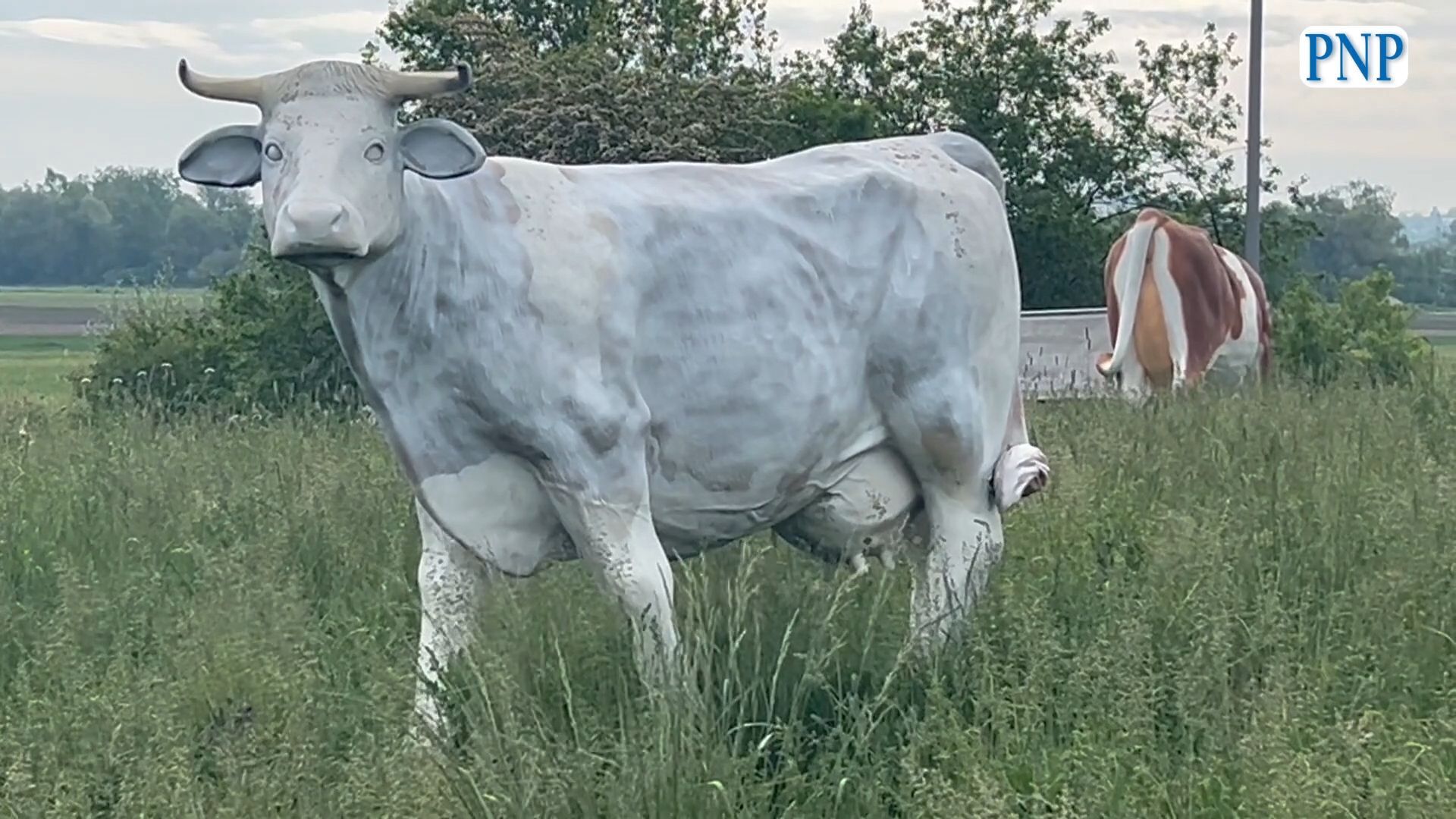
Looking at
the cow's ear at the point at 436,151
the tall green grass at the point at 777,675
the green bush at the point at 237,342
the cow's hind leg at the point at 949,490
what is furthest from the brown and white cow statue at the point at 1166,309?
the cow's ear at the point at 436,151

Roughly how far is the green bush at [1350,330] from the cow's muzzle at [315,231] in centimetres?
1188

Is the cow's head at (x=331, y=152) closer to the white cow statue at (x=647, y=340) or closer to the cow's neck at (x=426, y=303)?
the white cow statue at (x=647, y=340)

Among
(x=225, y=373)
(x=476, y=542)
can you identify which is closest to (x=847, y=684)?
(x=476, y=542)

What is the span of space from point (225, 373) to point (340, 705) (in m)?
10.7

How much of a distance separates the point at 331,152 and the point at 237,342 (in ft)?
37.5

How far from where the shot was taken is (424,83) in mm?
3766

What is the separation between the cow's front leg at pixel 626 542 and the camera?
13.1ft

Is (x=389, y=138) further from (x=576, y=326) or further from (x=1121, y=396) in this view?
(x=1121, y=396)

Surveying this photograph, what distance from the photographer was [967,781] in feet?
11.6

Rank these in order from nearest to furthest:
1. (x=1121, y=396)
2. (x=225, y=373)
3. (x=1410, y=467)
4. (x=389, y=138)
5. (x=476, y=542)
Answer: (x=389, y=138) < (x=476, y=542) < (x=1410, y=467) < (x=1121, y=396) < (x=225, y=373)

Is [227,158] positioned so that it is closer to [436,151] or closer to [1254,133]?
[436,151]

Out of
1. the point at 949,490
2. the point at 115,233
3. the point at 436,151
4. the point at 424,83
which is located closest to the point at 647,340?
the point at 436,151

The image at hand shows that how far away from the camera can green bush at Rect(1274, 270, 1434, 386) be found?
15.5 meters

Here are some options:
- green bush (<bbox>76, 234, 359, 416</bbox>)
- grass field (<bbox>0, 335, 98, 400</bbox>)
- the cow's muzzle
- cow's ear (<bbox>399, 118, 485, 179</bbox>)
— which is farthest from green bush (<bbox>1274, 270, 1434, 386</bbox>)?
the cow's muzzle
